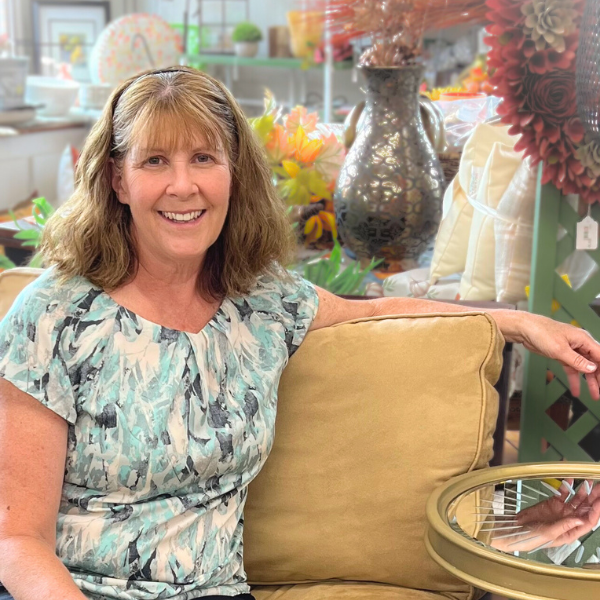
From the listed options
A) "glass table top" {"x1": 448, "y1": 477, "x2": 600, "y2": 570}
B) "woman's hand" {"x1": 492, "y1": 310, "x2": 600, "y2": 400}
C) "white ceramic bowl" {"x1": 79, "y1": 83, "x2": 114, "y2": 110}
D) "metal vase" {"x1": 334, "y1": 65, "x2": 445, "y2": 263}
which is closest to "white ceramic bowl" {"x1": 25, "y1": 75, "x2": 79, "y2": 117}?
"white ceramic bowl" {"x1": 79, "y1": 83, "x2": 114, "y2": 110}

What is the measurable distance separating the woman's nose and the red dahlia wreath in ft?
1.91

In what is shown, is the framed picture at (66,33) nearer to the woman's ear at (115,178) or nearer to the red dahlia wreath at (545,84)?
the red dahlia wreath at (545,84)

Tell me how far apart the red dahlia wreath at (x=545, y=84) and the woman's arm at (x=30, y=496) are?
2.84ft

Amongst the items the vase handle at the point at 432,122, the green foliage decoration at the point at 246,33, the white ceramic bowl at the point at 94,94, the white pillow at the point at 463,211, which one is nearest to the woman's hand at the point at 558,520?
the white pillow at the point at 463,211

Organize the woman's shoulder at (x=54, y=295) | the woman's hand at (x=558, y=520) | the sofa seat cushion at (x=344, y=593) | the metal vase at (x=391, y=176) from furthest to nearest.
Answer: the metal vase at (x=391, y=176), the sofa seat cushion at (x=344, y=593), the woman's shoulder at (x=54, y=295), the woman's hand at (x=558, y=520)

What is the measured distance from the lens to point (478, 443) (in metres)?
1.27

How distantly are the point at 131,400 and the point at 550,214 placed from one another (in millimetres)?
779

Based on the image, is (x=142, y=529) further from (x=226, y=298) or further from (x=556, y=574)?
(x=556, y=574)

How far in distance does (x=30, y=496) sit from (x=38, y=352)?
0.17 meters

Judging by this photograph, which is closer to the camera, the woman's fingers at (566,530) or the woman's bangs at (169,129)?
the woman's fingers at (566,530)

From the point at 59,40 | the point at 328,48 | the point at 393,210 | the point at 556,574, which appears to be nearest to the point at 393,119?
the point at 393,210

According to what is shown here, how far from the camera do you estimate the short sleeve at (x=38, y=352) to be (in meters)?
1.10

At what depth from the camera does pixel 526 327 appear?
1326 millimetres

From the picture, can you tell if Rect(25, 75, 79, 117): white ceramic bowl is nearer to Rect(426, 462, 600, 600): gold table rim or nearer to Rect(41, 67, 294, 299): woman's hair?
Rect(41, 67, 294, 299): woman's hair
